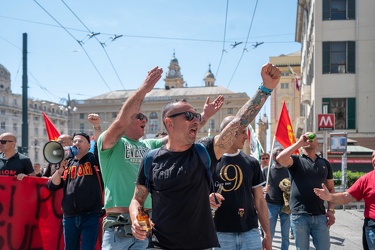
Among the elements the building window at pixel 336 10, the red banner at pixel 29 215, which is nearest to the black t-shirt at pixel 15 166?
the red banner at pixel 29 215

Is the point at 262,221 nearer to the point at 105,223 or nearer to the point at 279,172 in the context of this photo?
the point at 105,223

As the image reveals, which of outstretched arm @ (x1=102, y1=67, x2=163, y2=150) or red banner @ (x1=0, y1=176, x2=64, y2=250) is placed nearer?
outstretched arm @ (x1=102, y1=67, x2=163, y2=150)

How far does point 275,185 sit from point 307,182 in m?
2.83

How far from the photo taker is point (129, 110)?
430 cm

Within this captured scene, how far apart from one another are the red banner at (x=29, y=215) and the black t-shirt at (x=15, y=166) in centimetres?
22

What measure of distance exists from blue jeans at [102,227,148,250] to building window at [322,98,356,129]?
977 inches

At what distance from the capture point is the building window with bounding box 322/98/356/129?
28.0m

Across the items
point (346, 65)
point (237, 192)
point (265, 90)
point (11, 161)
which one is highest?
point (346, 65)

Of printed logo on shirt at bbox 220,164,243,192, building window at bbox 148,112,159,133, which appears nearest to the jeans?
printed logo on shirt at bbox 220,164,243,192

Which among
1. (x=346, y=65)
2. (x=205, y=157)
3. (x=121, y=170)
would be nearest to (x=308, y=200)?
(x=121, y=170)

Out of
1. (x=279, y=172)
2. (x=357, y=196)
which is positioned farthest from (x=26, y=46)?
(x=357, y=196)

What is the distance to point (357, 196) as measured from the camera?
19.0 feet

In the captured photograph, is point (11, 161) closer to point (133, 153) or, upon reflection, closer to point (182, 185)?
point (133, 153)

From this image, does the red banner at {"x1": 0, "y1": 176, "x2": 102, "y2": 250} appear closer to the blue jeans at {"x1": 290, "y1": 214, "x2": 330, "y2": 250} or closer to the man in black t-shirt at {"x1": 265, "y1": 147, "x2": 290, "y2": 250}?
the blue jeans at {"x1": 290, "y1": 214, "x2": 330, "y2": 250}
